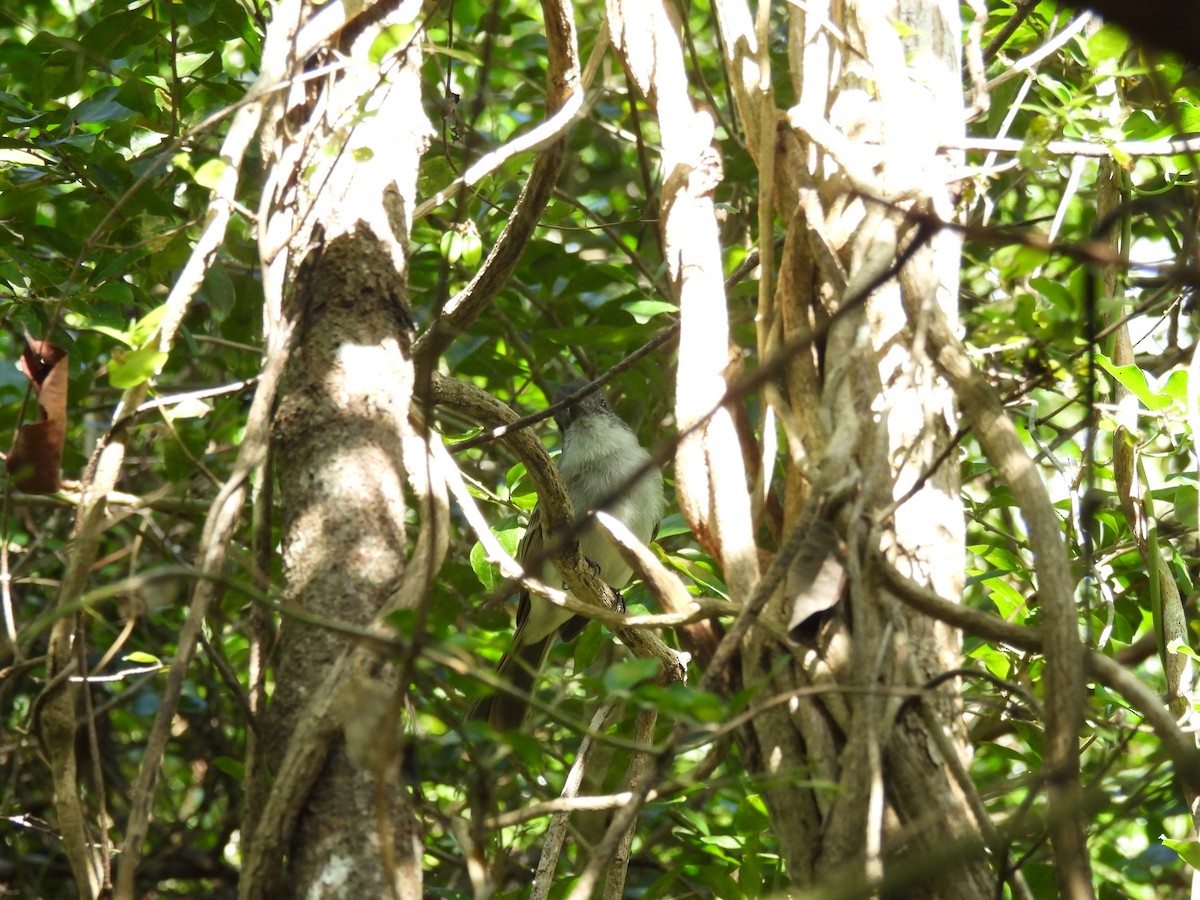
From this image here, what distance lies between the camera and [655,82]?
2.40 m

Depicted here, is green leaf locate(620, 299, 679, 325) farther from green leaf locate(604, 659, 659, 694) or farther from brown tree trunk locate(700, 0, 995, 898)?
green leaf locate(604, 659, 659, 694)

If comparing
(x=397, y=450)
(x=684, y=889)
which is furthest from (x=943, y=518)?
(x=684, y=889)

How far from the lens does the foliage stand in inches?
75.2

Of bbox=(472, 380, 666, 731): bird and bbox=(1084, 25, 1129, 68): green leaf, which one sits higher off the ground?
bbox=(1084, 25, 1129, 68): green leaf

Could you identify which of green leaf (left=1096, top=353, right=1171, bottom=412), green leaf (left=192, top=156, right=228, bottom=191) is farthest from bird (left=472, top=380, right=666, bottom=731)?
green leaf (left=192, top=156, right=228, bottom=191)

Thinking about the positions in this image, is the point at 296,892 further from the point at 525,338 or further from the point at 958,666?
the point at 525,338

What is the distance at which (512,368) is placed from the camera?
4.57m

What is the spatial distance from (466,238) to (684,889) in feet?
8.33

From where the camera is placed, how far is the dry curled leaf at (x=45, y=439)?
2.13m

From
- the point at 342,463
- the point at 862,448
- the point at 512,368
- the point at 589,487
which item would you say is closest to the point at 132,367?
the point at 342,463

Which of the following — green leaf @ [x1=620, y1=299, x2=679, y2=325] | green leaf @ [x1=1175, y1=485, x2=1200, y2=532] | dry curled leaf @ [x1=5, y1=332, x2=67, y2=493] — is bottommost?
dry curled leaf @ [x1=5, y1=332, x2=67, y2=493]

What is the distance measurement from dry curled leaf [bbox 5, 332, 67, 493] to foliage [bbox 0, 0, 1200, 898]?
73 mm

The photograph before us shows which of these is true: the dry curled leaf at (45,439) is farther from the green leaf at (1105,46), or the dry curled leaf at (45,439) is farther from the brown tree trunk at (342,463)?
the green leaf at (1105,46)

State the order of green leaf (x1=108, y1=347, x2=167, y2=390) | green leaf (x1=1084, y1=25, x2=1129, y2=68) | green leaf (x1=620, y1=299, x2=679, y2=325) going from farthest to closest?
green leaf (x1=620, y1=299, x2=679, y2=325)
green leaf (x1=1084, y1=25, x2=1129, y2=68)
green leaf (x1=108, y1=347, x2=167, y2=390)
